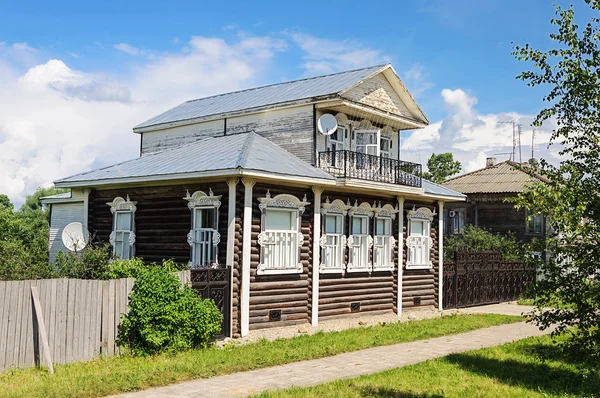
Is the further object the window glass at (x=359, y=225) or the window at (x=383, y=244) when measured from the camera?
the window at (x=383, y=244)

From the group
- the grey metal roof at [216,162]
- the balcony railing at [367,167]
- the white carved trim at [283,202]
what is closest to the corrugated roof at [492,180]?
the balcony railing at [367,167]

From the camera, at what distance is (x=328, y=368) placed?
36.3 ft

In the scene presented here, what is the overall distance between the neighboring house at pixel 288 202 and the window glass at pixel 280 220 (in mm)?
33

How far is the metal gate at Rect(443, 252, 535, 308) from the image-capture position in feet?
72.9

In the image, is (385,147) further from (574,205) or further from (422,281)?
(574,205)

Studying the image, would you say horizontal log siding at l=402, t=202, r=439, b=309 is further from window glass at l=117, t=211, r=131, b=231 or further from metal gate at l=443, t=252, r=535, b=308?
window glass at l=117, t=211, r=131, b=231

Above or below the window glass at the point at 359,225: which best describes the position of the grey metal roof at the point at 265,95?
above

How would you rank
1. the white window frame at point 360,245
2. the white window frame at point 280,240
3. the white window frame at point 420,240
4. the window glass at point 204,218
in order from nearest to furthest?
1. the white window frame at point 280,240
2. the window glass at point 204,218
3. the white window frame at point 360,245
4. the white window frame at point 420,240

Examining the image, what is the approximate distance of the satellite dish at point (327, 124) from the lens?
17.3 m

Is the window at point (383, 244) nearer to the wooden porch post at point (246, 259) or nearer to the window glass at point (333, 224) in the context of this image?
Result: the window glass at point (333, 224)

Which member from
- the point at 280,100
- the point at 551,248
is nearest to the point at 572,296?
the point at 551,248

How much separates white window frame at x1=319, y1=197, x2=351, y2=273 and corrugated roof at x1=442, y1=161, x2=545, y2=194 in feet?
69.7

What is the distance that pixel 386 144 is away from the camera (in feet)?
67.5

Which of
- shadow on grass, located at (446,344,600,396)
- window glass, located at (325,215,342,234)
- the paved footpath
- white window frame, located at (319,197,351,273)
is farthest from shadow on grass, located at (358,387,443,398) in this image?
window glass, located at (325,215,342,234)
